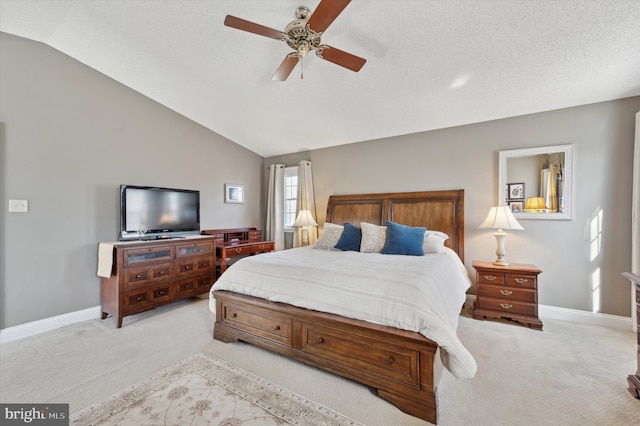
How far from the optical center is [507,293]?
3.01 metres

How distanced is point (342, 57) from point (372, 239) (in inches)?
84.2

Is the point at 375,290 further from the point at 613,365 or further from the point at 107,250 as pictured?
the point at 107,250

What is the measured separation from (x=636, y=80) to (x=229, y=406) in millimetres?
4707

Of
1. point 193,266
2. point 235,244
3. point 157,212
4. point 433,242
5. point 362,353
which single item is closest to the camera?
point 362,353

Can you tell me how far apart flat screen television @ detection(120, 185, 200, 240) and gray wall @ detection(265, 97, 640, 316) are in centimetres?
342

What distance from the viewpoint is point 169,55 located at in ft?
9.46

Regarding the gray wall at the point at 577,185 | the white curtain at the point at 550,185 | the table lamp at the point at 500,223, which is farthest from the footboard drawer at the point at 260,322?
Answer: the white curtain at the point at 550,185

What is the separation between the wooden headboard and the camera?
12.0 ft

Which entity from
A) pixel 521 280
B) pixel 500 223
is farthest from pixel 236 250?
pixel 521 280

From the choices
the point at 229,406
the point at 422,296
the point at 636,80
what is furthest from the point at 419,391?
the point at 636,80

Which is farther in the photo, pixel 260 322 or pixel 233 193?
pixel 233 193

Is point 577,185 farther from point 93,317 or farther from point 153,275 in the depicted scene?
point 93,317

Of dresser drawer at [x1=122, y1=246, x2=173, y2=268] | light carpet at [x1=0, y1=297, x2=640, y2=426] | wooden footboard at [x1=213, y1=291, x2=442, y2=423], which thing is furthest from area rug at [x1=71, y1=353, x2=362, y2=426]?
dresser drawer at [x1=122, y1=246, x2=173, y2=268]

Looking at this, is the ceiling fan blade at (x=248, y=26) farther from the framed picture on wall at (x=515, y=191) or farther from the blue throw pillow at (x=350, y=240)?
the framed picture on wall at (x=515, y=191)
